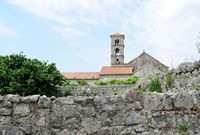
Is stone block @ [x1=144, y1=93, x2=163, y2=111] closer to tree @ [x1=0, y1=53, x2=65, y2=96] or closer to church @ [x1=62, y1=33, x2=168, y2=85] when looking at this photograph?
tree @ [x1=0, y1=53, x2=65, y2=96]

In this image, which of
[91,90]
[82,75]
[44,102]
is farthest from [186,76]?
[82,75]

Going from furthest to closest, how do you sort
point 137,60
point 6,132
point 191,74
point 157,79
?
point 137,60
point 157,79
point 191,74
point 6,132

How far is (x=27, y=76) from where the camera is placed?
23.7 meters

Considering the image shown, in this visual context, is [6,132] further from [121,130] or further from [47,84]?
[47,84]

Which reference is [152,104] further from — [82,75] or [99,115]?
[82,75]

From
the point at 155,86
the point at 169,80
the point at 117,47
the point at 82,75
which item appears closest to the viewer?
the point at 169,80

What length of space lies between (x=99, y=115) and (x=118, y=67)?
54210 millimetres

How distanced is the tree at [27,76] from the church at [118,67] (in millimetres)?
20480

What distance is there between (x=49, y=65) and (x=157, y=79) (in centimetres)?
1602

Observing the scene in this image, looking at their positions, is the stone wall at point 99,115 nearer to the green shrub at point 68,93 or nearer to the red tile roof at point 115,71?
the green shrub at point 68,93

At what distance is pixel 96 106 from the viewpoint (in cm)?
544

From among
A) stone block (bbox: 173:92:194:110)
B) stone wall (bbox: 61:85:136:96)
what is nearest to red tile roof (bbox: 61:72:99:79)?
stone wall (bbox: 61:85:136:96)

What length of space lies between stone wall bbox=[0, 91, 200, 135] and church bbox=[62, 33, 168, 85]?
128 ft

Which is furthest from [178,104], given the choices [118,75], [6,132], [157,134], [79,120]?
[118,75]
